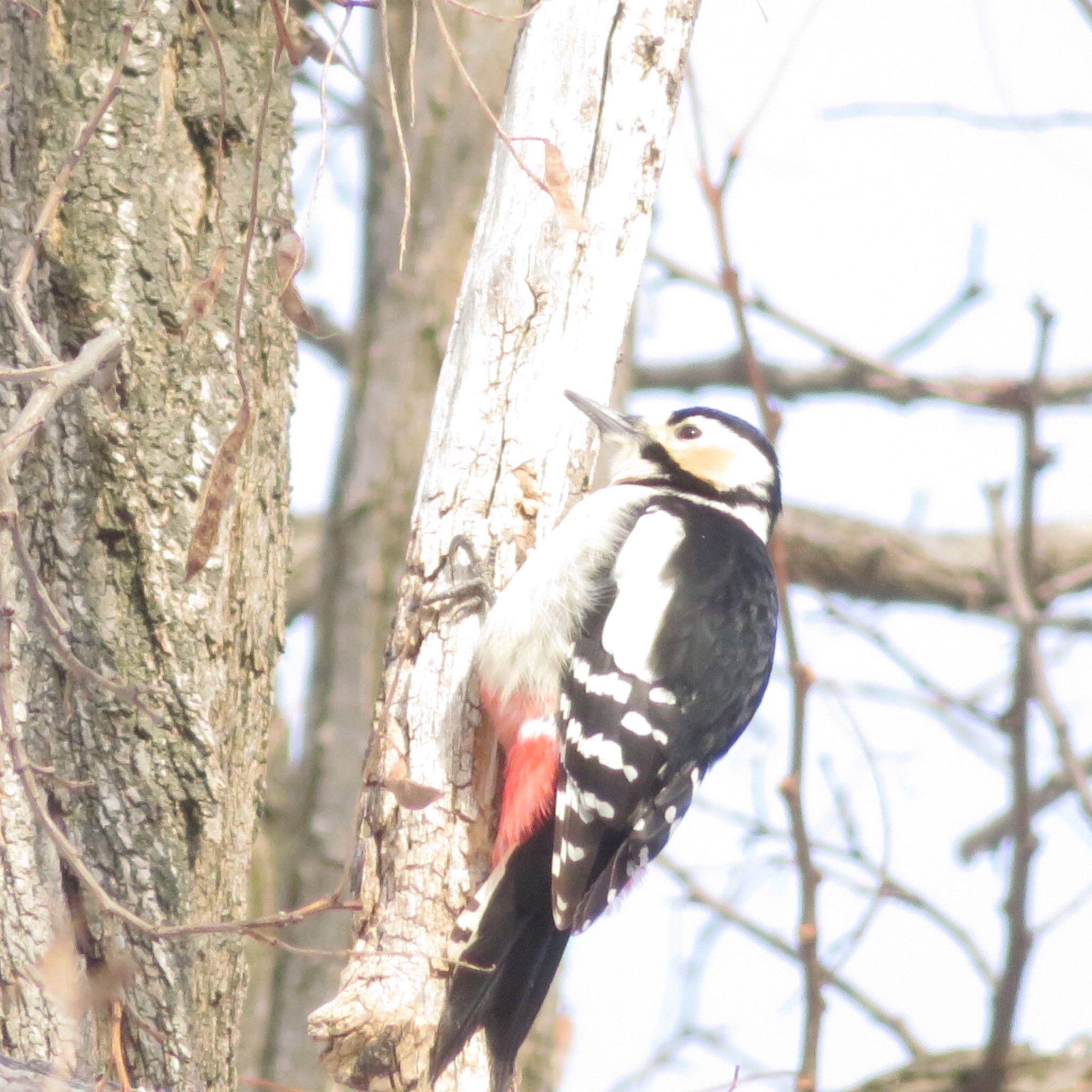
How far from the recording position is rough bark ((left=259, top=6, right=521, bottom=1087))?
5.20 metres

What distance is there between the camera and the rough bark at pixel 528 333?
111 inches

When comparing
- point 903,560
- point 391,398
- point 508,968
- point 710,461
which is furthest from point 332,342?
point 508,968

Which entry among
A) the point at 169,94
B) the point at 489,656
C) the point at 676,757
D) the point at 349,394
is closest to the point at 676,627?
the point at 676,757

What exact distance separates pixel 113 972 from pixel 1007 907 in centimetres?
165

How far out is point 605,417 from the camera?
307 centimetres

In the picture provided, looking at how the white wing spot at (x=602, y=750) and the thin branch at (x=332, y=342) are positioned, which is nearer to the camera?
the white wing spot at (x=602, y=750)

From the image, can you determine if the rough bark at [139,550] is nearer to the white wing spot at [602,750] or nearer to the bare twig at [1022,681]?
the white wing spot at [602,750]

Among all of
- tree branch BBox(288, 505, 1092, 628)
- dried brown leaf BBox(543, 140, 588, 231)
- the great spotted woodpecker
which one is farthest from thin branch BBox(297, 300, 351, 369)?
dried brown leaf BBox(543, 140, 588, 231)

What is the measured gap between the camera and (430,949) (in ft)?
8.41

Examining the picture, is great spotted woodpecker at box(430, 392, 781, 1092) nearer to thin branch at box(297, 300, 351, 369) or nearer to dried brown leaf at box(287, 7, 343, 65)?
dried brown leaf at box(287, 7, 343, 65)

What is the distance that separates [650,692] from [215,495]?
4.10ft

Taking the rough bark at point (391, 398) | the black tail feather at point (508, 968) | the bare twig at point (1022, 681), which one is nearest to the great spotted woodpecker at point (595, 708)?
the black tail feather at point (508, 968)

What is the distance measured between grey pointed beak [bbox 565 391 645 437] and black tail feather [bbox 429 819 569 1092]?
0.85 m

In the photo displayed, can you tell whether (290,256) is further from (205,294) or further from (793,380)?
(793,380)
